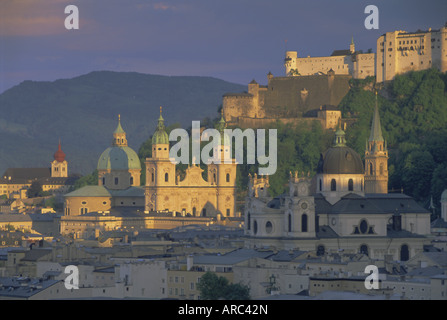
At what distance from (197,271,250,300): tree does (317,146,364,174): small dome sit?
112 feet

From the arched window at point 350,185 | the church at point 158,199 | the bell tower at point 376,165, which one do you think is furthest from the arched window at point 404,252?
the church at point 158,199

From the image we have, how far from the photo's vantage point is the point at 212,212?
167 m

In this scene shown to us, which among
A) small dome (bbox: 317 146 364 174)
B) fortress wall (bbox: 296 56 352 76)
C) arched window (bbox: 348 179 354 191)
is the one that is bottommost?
arched window (bbox: 348 179 354 191)

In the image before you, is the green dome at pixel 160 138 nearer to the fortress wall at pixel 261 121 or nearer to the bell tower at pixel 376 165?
the fortress wall at pixel 261 121

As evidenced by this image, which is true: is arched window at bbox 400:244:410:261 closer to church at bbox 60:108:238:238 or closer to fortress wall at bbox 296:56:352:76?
church at bbox 60:108:238:238

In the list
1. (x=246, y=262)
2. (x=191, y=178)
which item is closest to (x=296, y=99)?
(x=191, y=178)

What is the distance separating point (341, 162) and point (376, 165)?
89.9ft

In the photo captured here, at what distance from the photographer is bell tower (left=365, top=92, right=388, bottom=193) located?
146125 millimetres

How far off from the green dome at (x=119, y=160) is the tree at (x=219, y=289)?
90.7 m

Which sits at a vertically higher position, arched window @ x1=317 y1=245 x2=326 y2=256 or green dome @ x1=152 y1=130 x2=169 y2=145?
green dome @ x1=152 y1=130 x2=169 y2=145

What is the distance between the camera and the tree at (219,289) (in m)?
84.4

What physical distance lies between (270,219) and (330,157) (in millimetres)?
7124

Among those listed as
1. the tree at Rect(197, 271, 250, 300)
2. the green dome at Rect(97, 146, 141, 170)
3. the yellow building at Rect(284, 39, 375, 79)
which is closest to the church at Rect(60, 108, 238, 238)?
the green dome at Rect(97, 146, 141, 170)

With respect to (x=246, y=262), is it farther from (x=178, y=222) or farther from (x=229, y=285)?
(x=178, y=222)
